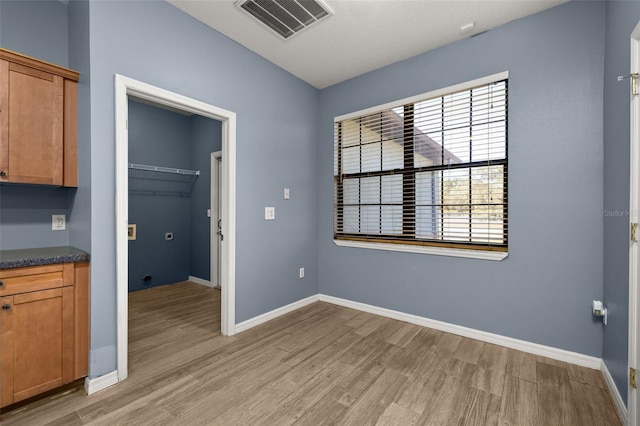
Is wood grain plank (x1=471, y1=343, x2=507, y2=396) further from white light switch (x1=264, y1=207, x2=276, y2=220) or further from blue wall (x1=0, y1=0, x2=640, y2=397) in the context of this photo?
white light switch (x1=264, y1=207, x2=276, y2=220)

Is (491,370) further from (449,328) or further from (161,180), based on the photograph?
(161,180)

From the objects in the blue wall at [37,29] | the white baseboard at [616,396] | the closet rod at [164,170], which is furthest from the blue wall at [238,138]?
the white baseboard at [616,396]

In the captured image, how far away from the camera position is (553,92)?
2.27 metres

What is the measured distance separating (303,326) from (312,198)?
160 cm

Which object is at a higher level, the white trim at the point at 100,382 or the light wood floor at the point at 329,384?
the white trim at the point at 100,382

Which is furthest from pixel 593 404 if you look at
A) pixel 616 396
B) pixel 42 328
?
pixel 42 328

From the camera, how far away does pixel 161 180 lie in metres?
4.48

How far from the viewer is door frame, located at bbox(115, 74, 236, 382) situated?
1.97 meters

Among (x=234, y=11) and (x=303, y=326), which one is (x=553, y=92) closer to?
(x=234, y=11)

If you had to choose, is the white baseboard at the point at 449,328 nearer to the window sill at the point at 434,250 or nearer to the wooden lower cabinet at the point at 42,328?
the window sill at the point at 434,250

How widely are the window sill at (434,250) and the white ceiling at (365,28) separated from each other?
2.03 m

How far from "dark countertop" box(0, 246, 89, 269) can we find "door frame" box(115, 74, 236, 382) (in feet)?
0.77

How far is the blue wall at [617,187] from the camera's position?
1.62m

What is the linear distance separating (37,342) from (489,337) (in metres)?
3.40
